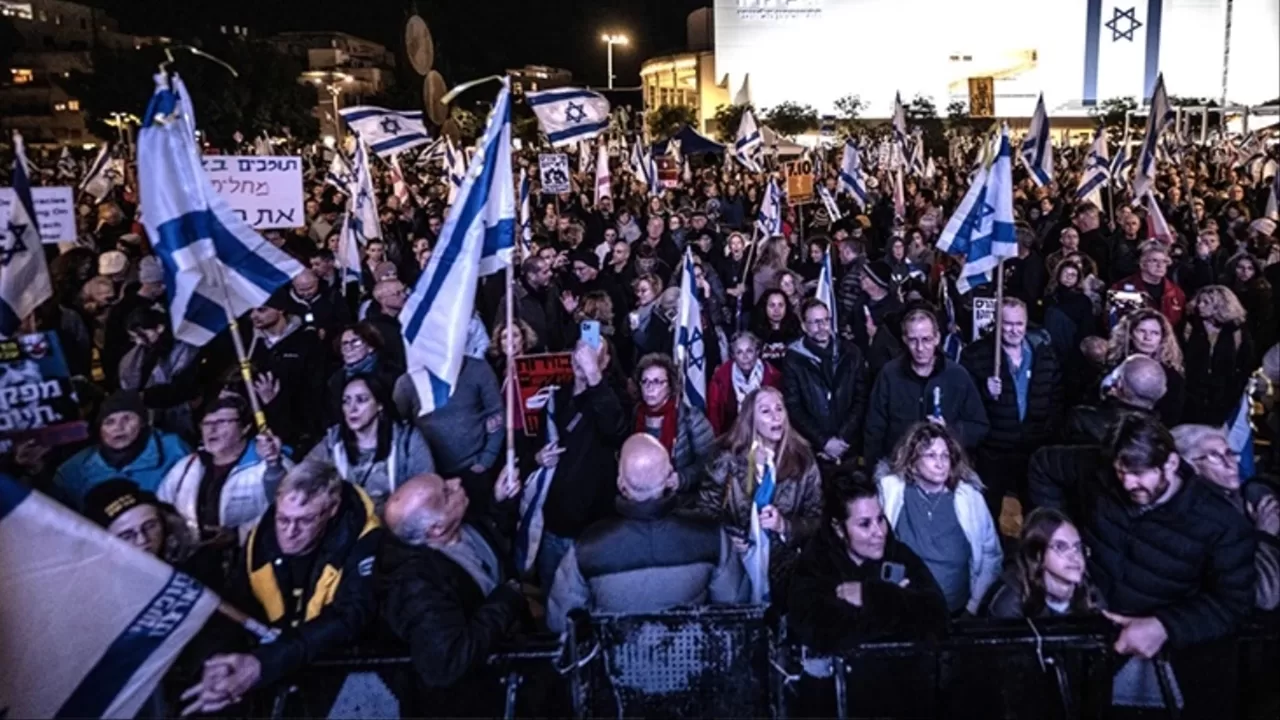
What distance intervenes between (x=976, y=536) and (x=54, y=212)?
7331 mm

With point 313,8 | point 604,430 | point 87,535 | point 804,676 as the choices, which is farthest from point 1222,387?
point 313,8

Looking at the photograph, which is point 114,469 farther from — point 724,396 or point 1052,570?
point 1052,570

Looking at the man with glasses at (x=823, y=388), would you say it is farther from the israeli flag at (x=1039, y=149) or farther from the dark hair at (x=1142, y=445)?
the israeli flag at (x=1039, y=149)

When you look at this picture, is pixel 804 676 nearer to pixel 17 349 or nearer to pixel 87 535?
A: pixel 87 535

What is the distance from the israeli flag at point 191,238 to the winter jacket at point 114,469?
81 centimetres

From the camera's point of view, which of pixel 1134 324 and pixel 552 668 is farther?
pixel 1134 324

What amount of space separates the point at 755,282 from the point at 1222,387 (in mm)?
4048

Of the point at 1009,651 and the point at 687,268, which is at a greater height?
the point at 687,268

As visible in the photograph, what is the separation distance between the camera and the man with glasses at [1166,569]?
3504mm

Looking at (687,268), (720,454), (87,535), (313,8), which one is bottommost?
(720,454)

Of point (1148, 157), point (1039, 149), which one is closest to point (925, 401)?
point (1039, 149)

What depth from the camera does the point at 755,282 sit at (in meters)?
9.87

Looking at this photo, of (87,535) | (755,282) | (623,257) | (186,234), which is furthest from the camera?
(623,257)

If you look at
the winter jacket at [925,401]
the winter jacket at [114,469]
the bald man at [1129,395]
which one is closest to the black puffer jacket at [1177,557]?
the bald man at [1129,395]
